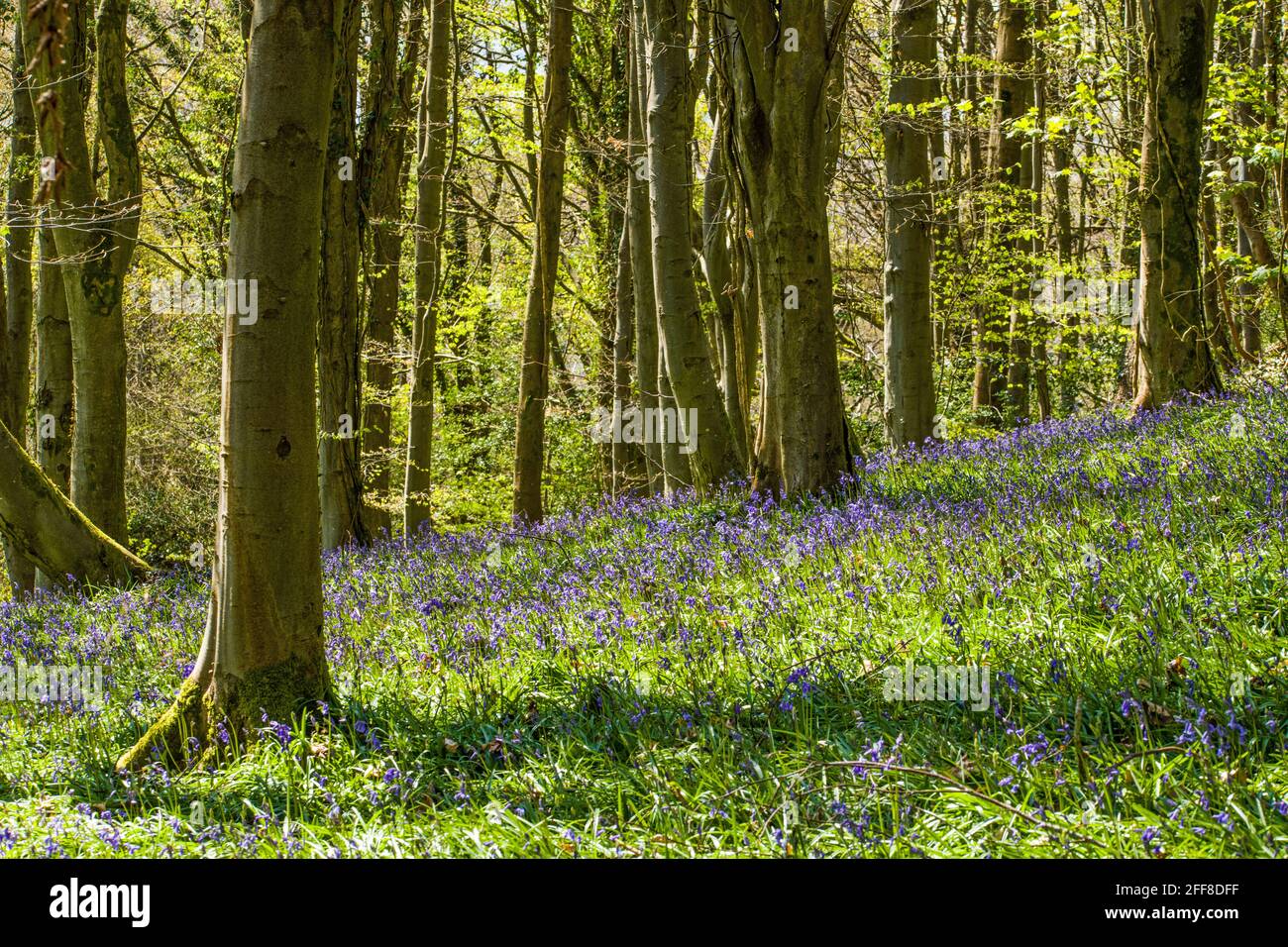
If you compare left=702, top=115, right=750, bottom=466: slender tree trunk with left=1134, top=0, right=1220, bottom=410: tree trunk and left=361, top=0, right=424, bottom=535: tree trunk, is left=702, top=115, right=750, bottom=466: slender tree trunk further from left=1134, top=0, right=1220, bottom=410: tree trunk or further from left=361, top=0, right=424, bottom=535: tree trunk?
left=1134, top=0, right=1220, bottom=410: tree trunk

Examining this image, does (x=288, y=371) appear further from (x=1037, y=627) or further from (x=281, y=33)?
(x=1037, y=627)

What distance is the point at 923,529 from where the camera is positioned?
5543 mm

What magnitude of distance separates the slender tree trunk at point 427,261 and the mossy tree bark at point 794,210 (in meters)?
7.09

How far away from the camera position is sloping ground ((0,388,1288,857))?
2977 millimetres

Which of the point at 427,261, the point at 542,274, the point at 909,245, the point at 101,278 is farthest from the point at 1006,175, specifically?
the point at 101,278

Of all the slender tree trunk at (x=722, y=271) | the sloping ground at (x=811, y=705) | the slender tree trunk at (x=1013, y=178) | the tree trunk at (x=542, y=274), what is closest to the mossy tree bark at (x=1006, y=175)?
the slender tree trunk at (x=1013, y=178)

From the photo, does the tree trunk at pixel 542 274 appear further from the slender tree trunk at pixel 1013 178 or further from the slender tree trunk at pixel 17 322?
the slender tree trunk at pixel 1013 178

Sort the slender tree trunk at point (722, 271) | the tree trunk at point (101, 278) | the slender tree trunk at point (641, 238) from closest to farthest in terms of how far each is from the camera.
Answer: the tree trunk at point (101, 278) → the slender tree trunk at point (641, 238) → the slender tree trunk at point (722, 271)

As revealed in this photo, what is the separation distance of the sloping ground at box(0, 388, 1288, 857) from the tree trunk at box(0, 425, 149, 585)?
12.8ft

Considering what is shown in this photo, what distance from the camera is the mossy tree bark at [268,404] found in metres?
4.41

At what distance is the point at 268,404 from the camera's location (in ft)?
14.5

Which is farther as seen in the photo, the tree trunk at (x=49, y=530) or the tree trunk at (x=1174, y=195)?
the tree trunk at (x=49, y=530)

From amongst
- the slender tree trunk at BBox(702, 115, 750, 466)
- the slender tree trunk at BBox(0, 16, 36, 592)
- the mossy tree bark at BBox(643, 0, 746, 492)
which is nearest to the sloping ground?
the mossy tree bark at BBox(643, 0, 746, 492)

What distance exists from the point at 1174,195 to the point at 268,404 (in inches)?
339
